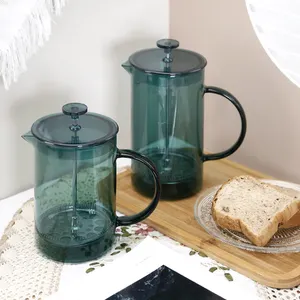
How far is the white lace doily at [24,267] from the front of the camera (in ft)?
3.03

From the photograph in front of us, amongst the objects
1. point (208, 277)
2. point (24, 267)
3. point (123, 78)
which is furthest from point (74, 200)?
point (123, 78)

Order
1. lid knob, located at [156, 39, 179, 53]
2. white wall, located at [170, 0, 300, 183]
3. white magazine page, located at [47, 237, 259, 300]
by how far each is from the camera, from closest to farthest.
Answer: white magazine page, located at [47, 237, 259, 300] < lid knob, located at [156, 39, 179, 53] < white wall, located at [170, 0, 300, 183]

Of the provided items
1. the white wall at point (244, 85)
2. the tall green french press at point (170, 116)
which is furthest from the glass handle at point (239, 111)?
the white wall at point (244, 85)

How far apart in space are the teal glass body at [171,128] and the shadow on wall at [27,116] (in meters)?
0.14

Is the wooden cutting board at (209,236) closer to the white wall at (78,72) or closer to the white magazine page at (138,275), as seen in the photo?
the white magazine page at (138,275)

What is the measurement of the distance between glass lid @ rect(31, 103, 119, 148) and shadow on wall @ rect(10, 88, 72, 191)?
0.17 m

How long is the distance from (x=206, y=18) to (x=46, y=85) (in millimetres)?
330

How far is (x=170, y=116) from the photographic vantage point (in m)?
1.14

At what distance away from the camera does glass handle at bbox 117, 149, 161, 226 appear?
97 centimetres

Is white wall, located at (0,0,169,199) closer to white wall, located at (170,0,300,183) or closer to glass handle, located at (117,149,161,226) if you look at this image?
white wall, located at (170,0,300,183)

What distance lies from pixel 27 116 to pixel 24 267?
0.30m

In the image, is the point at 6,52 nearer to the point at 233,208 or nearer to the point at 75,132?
the point at 75,132

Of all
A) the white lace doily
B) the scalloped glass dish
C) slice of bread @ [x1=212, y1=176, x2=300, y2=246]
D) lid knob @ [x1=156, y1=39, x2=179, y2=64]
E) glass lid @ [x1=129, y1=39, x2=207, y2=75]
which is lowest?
the white lace doily

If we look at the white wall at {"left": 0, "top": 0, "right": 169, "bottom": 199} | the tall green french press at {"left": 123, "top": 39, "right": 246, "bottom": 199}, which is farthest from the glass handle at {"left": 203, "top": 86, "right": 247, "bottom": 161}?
the white wall at {"left": 0, "top": 0, "right": 169, "bottom": 199}
